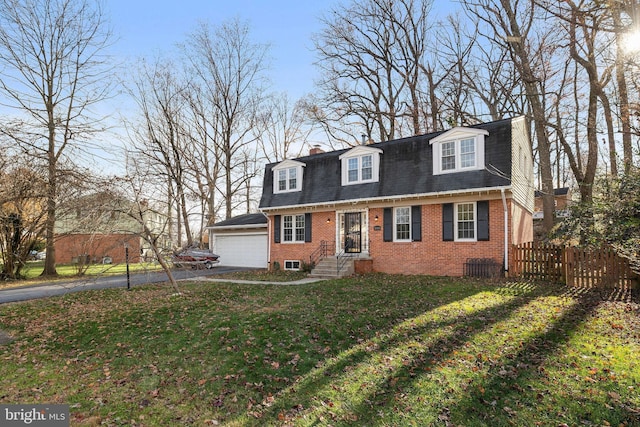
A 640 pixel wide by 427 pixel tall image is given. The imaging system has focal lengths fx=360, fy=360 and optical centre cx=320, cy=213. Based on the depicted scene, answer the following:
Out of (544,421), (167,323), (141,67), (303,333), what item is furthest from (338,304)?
(141,67)

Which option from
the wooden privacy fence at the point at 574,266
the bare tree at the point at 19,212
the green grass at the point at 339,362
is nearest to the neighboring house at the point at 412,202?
the wooden privacy fence at the point at 574,266

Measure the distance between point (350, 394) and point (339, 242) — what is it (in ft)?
41.3

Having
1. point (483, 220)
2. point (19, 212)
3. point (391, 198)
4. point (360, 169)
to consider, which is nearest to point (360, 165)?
point (360, 169)

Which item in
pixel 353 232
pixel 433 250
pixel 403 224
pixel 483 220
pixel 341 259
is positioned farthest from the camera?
pixel 353 232

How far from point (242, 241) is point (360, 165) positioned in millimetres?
9951

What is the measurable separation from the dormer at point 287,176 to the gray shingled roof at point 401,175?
296 mm

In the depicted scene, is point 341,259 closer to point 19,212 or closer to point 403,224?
point 403,224

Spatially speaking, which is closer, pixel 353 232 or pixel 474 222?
pixel 474 222

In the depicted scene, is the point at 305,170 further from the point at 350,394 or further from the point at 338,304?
the point at 350,394

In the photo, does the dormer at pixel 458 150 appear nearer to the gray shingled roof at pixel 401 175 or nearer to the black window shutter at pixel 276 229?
the gray shingled roof at pixel 401 175

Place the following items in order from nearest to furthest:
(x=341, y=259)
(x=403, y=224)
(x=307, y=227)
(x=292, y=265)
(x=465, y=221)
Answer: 1. (x=465, y=221)
2. (x=403, y=224)
3. (x=341, y=259)
4. (x=307, y=227)
5. (x=292, y=265)

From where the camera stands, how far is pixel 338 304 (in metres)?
8.98

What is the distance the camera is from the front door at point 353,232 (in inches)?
655

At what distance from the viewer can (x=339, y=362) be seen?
5363 mm
